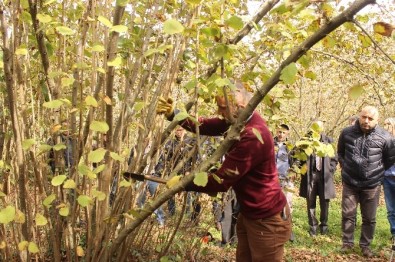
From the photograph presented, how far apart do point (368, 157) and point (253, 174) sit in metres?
3.37

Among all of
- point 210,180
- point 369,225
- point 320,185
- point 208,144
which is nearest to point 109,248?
point 210,180

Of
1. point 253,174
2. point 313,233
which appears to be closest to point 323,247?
point 313,233

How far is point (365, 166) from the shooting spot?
213 inches

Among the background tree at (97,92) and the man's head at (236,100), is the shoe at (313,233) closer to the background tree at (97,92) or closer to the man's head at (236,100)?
the background tree at (97,92)

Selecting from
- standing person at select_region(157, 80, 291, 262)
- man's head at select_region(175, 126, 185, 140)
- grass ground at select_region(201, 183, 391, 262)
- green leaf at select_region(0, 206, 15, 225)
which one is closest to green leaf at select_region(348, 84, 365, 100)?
standing person at select_region(157, 80, 291, 262)

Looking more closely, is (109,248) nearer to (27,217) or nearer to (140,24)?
(27,217)

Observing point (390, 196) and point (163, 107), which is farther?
point (390, 196)

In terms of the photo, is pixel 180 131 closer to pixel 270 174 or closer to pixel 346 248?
pixel 270 174

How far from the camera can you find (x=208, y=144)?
12.2 feet

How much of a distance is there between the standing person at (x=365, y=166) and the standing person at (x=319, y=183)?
0.93 m

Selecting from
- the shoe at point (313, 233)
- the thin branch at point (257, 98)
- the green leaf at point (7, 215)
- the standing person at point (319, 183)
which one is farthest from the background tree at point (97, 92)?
the shoe at point (313, 233)

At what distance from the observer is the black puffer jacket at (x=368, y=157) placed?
17.7ft

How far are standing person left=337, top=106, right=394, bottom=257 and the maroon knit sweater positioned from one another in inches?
119

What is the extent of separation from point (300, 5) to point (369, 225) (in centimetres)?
479
